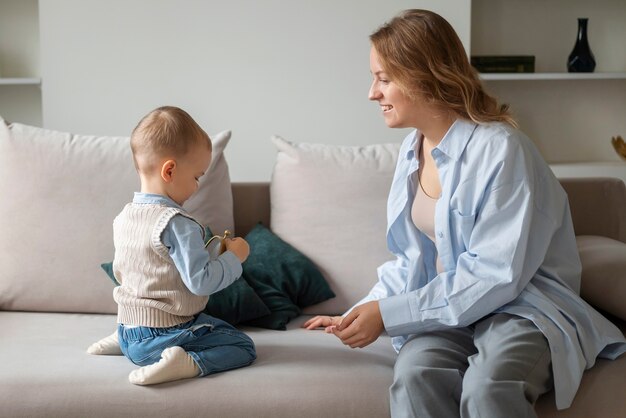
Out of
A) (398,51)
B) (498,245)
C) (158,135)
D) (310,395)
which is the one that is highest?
(398,51)

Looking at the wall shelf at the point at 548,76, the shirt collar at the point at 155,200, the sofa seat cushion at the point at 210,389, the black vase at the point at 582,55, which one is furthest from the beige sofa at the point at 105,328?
the black vase at the point at 582,55

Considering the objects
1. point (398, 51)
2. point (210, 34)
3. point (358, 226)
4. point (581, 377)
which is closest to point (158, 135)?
point (398, 51)

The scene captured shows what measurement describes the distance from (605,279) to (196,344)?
3.10ft

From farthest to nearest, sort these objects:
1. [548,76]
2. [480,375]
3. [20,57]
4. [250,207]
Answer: [20,57] < [548,76] < [250,207] < [480,375]

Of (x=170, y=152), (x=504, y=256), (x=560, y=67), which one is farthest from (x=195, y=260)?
(x=560, y=67)

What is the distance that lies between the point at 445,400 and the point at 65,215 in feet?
3.96

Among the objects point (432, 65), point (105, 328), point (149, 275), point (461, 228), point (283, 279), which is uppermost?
point (432, 65)

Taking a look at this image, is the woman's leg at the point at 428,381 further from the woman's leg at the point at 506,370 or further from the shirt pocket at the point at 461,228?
the shirt pocket at the point at 461,228

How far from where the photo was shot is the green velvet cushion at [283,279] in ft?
7.83

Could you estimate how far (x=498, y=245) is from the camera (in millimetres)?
1905

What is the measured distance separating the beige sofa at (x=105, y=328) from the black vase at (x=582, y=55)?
173 centimetres

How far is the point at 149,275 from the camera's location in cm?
201

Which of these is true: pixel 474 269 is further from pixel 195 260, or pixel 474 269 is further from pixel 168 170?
pixel 168 170

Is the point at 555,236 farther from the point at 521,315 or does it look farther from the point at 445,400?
the point at 445,400
